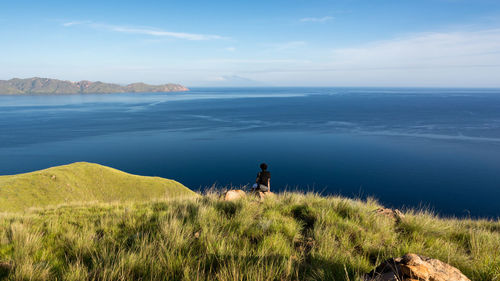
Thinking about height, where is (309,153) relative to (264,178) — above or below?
below

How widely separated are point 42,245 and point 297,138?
101282mm

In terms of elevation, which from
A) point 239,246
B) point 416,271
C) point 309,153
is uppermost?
point 416,271

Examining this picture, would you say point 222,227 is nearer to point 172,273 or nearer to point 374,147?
point 172,273

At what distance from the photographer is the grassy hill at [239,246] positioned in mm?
3365

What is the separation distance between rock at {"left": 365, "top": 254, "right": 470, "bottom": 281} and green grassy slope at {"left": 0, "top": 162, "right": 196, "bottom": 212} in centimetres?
3168

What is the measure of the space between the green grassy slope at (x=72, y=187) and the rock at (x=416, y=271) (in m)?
31.7

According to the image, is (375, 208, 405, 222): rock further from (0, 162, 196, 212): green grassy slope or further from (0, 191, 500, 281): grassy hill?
(0, 162, 196, 212): green grassy slope

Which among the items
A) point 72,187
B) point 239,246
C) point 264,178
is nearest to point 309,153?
point 72,187

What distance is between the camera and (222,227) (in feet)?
17.1

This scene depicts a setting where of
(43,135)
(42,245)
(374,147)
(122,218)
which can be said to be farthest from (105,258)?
(43,135)

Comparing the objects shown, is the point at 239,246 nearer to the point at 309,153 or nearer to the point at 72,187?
the point at 72,187

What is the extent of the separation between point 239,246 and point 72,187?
48515 mm

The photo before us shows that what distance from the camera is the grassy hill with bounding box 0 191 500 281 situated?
3.37 m

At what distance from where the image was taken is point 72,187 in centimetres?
4184
